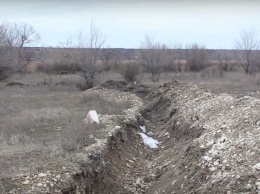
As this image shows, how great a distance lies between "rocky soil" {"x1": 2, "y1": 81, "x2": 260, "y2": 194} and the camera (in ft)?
19.1

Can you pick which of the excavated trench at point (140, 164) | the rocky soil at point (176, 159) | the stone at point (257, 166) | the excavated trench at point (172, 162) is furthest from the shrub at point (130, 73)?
the stone at point (257, 166)

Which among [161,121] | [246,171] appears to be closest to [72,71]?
[161,121]

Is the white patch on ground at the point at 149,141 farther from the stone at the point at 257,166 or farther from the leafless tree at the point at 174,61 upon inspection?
the leafless tree at the point at 174,61

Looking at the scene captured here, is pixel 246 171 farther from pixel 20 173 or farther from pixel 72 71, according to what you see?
pixel 72 71

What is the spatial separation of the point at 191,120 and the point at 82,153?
470 centimetres

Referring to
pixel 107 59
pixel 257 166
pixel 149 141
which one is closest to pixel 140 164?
pixel 149 141

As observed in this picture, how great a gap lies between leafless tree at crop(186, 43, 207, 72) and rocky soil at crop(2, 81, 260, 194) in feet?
107

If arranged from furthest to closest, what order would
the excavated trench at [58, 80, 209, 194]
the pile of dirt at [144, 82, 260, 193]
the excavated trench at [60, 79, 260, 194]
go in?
the excavated trench at [58, 80, 209, 194] → the excavated trench at [60, 79, 260, 194] → the pile of dirt at [144, 82, 260, 193]

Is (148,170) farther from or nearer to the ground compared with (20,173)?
nearer to the ground

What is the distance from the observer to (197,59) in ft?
147

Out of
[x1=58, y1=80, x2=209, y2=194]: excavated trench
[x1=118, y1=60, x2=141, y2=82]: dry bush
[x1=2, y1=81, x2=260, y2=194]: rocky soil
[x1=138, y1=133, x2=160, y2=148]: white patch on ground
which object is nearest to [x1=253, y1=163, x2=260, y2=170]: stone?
[x1=2, y1=81, x2=260, y2=194]: rocky soil

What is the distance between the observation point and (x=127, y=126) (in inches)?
447

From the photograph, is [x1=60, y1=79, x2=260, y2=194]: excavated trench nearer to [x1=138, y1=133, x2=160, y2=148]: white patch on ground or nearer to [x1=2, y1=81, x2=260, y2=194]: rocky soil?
[x1=2, y1=81, x2=260, y2=194]: rocky soil

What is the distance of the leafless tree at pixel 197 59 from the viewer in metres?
44.4
